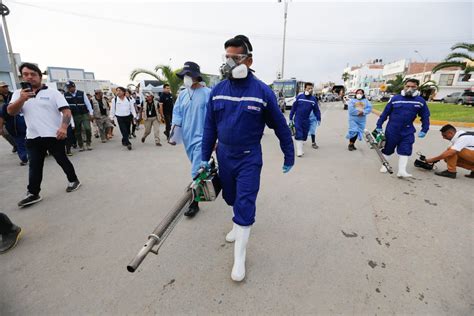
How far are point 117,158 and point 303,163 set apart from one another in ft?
15.0

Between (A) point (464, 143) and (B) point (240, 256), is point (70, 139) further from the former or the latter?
(A) point (464, 143)

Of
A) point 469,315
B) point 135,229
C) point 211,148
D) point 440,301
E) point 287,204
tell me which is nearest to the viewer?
point 469,315

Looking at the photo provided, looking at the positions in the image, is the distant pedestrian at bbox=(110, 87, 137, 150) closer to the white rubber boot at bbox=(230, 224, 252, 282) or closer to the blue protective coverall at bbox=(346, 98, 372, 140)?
the white rubber boot at bbox=(230, 224, 252, 282)

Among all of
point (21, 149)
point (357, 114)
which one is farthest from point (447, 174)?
point (21, 149)

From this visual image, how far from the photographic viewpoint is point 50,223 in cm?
306

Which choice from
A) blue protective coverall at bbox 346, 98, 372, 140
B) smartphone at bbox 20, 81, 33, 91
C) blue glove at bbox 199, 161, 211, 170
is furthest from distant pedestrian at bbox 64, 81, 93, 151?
blue protective coverall at bbox 346, 98, 372, 140

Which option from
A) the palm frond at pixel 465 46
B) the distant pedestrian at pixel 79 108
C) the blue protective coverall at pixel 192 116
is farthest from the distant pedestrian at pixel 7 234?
the palm frond at pixel 465 46

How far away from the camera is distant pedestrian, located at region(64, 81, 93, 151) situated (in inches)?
Result: 243

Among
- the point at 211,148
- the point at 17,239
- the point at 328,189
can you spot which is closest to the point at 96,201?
the point at 17,239

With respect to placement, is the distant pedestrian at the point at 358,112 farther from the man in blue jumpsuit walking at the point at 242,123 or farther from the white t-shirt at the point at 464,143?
the man in blue jumpsuit walking at the point at 242,123

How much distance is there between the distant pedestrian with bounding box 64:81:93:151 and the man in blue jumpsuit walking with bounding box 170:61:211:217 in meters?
4.54

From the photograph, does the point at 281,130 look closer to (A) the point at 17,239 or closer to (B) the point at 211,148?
(B) the point at 211,148

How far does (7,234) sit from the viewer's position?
2600mm

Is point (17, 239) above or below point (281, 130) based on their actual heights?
below
